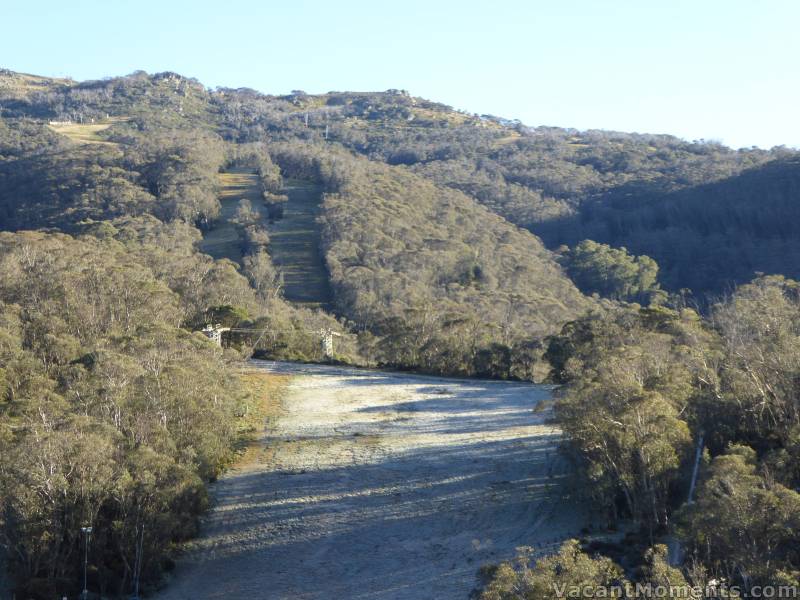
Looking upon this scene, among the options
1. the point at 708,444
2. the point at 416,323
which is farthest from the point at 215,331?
the point at 708,444

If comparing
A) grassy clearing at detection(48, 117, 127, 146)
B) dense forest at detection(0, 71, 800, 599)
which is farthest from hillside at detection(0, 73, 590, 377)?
grassy clearing at detection(48, 117, 127, 146)

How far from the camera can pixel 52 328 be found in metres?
29.4

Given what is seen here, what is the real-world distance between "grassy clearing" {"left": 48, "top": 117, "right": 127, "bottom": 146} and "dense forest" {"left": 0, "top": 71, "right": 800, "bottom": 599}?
1.03m

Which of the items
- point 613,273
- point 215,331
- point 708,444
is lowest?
point 215,331

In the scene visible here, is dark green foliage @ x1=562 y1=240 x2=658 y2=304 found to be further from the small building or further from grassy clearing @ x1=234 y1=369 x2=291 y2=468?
grassy clearing @ x1=234 y1=369 x2=291 y2=468

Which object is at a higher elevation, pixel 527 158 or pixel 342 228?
pixel 527 158

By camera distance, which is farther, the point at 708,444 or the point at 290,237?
the point at 290,237

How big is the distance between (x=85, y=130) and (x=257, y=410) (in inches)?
3897

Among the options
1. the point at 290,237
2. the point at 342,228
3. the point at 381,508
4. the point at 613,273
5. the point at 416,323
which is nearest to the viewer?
the point at 381,508

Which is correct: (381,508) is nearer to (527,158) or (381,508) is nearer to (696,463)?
(696,463)

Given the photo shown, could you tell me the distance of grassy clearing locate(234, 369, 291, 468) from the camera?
24.9 m

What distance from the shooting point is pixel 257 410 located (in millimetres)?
30062

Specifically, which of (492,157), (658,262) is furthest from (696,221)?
(492,157)

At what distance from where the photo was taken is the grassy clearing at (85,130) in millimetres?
108500
